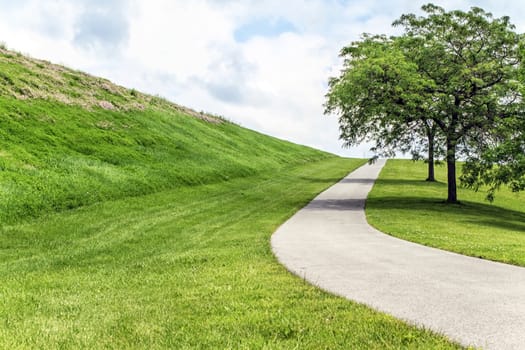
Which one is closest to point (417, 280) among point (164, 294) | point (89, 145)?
point (164, 294)

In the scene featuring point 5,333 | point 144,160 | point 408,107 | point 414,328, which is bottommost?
point 5,333

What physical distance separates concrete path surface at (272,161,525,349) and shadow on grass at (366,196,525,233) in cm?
940

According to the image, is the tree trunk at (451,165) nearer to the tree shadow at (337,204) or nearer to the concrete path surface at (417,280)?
the tree shadow at (337,204)

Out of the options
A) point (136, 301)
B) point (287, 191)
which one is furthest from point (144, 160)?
point (136, 301)

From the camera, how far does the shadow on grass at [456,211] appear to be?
956 inches

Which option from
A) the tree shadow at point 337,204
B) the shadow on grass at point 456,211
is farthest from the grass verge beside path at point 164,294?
the shadow on grass at point 456,211

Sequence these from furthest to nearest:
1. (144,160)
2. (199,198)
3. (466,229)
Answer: (144,160) < (199,198) < (466,229)

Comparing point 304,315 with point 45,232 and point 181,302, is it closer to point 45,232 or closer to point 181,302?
point 181,302

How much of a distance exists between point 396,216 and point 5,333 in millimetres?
19585

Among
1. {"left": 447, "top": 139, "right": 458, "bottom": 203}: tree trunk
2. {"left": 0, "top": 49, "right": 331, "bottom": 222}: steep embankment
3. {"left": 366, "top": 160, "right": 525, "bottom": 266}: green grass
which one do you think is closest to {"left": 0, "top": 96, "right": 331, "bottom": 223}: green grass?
{"left": 0, "top": 49, "right": 331, "bottom": 222}: steep embankment

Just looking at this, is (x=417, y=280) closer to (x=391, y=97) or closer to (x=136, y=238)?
(x=136, y=238)

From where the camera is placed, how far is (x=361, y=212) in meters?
24.9

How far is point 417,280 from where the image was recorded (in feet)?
31.2

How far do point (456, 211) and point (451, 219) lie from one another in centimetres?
422
